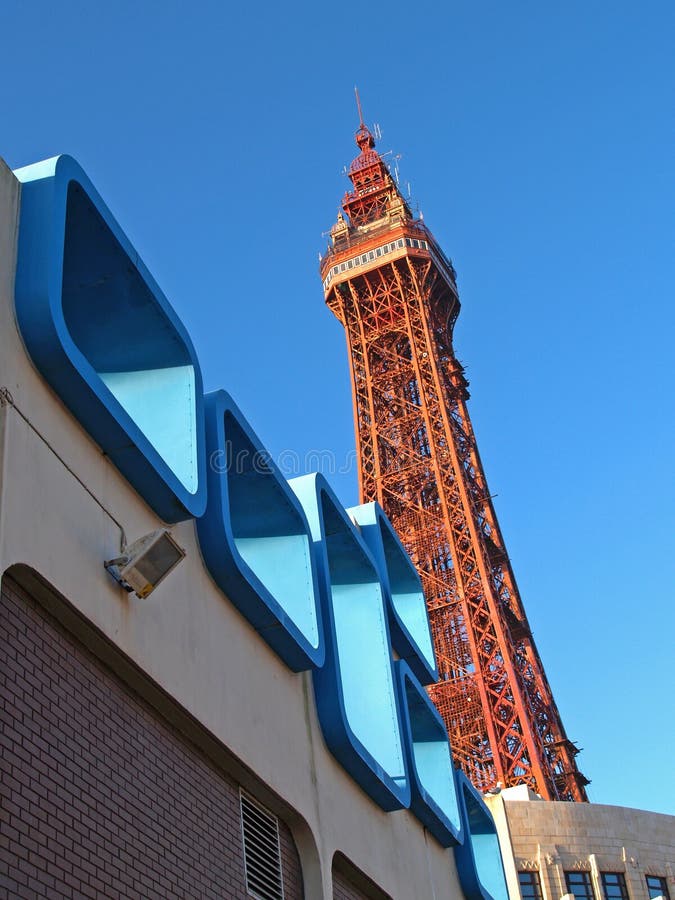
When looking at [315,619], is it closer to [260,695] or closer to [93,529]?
[260,695]

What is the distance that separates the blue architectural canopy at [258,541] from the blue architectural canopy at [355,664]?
0.50m

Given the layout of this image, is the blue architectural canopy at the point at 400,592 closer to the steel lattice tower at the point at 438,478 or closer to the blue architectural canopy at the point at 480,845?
the blue architectural canopy at the point at 480,845

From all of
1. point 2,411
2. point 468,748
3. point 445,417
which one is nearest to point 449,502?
point 445,417

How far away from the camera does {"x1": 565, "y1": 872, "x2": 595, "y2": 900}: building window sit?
3312 cm

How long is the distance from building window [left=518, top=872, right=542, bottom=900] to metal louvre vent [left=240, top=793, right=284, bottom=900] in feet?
74.1

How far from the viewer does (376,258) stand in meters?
67.2

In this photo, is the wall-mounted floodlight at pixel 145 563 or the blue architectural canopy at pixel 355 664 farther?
the blue architectural canopy at pixel 355 664

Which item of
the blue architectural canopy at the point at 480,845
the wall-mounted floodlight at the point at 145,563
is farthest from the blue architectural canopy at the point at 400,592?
the wall-mounted floodlight at the point at 145,563

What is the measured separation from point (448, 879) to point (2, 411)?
10241 millimetres

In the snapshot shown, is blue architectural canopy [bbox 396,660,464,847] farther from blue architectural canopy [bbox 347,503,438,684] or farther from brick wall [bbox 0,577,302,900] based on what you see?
brick wall [bbox 0,577,302,900]

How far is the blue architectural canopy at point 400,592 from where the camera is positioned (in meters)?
16.4

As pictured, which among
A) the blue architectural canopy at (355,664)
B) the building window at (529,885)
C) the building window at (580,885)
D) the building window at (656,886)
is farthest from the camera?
the building window at (656,886)

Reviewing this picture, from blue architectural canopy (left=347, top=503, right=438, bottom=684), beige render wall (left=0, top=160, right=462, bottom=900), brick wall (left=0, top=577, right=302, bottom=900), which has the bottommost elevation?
brick wall (left=0, top=577, right=302, bottom=900)

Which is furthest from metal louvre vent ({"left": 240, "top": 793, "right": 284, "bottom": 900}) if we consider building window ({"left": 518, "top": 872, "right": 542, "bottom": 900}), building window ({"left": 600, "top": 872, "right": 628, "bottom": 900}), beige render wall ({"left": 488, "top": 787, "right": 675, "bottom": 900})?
building window ({"left": 600, "top": 872, "right": 628, "bottom": 900})
